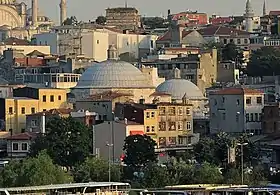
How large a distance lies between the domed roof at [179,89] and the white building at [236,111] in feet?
16.1

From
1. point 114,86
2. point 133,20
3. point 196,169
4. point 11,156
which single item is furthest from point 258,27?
point 196,169

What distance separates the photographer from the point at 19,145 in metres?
50.1

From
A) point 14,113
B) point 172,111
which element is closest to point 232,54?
point 14,113

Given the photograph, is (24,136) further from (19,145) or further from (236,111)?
(236,111)

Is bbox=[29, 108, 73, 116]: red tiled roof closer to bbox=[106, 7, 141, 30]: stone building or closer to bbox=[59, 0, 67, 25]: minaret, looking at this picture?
bbox=[106, 7, 141, 30]: stone building

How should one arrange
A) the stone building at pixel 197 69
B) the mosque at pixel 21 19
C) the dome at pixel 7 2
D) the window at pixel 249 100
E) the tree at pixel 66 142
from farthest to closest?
the dome at pixel 7 2
the mosque at pixel 21 19
the stone building at pixel 197 69
the window at pixel 249 100
the tree at pixel 66 142

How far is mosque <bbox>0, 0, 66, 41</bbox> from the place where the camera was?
3967 inches

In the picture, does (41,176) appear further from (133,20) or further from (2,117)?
Result: (133,20)

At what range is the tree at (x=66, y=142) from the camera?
151 feet

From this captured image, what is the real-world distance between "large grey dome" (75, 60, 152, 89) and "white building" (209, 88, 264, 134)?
448 centimetres

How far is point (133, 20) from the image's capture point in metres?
99.2

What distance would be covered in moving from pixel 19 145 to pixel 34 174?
1135cm

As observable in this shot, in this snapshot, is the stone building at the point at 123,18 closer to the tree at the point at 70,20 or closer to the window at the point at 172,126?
the tree at the point at 70,20

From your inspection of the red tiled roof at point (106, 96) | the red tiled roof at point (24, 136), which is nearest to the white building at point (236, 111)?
the red tiled roof at point (106, 96)
